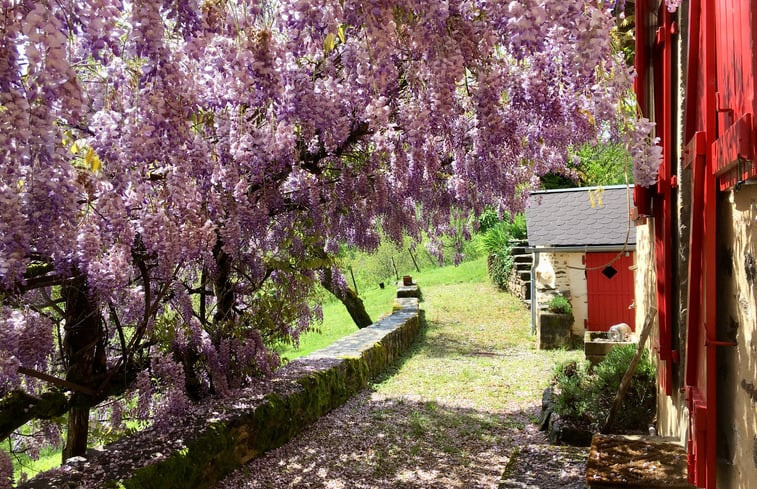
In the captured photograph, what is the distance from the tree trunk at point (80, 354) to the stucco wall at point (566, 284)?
774 centimetres

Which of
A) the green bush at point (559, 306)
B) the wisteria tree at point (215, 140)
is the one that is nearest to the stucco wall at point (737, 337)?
the wisteria tree at point (215, 140)

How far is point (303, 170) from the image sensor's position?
5.52 metres

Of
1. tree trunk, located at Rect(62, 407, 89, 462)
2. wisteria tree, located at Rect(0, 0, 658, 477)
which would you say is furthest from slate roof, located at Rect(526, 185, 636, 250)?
tree trunk, located at Rect(62, 407, 89, 462)

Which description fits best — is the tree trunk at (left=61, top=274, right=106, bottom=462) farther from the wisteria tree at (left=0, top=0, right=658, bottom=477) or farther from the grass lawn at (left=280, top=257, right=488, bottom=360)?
the grass lawn at (left=280, top=257, right=488, bottom=360)

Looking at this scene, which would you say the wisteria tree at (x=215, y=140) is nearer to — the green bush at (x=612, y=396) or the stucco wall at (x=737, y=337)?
the stucco wall at (x=737, y=337)

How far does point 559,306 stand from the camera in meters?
10.5

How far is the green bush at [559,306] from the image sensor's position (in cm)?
1053

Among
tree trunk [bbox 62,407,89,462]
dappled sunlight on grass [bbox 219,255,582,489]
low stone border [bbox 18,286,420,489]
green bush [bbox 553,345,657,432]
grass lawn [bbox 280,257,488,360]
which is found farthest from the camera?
grass lawn [bbox 280,257,488,360]

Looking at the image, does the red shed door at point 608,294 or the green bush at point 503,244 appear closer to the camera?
the red shed door at point 608,294

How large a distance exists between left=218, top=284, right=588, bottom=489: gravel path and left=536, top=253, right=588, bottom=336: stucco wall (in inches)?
38.3

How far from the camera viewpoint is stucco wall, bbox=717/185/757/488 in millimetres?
2307

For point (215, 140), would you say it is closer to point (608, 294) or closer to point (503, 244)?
point (608, 294)

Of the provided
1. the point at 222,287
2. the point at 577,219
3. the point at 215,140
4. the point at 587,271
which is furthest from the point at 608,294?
the point at 215,140

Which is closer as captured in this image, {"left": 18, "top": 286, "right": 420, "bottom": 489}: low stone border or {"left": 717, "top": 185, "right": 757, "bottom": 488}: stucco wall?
{"left": 717, "top": 185, "right": 757, "bottom": 488}: stucco wall
